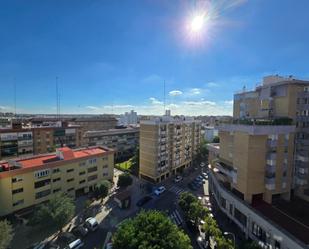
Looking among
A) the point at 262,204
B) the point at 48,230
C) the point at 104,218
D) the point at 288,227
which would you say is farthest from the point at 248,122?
the point at 48,230

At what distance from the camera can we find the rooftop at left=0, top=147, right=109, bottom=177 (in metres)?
38.7

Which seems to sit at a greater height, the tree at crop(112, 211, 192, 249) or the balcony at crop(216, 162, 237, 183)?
the balcony at crop(216, 162, 237, 183)

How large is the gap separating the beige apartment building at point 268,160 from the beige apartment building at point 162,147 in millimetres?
23340

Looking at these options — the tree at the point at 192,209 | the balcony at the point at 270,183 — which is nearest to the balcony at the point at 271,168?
the balcony at the point at 270,183

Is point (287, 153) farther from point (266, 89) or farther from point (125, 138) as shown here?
point (125, 138)

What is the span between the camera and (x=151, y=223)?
24906mm

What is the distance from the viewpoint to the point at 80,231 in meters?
34.8

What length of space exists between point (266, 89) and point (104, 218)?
134 feet

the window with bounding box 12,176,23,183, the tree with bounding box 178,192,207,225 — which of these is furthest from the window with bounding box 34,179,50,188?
the tree with bounding box 178,192,207,225

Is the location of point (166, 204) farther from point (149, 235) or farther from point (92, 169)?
point (149, 235)

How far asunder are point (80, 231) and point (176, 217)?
18311mm

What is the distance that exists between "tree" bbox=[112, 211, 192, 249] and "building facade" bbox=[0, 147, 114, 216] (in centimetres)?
2502

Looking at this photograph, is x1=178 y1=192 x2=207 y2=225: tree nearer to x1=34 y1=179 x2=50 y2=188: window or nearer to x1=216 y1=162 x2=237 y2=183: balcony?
x1=216 y1=162 x2=237 y2=183: balcony

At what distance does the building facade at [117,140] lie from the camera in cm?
8100
